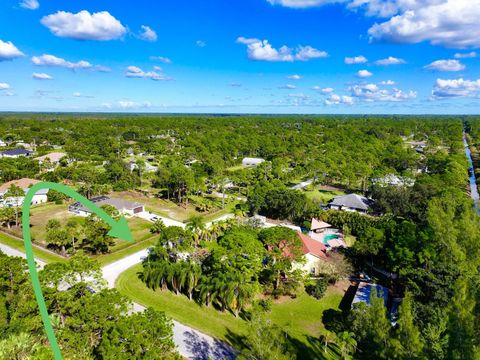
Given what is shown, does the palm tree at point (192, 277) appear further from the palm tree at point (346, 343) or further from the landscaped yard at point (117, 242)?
the palm tree at point (346, 343)

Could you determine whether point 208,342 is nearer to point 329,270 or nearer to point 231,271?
point 231,271

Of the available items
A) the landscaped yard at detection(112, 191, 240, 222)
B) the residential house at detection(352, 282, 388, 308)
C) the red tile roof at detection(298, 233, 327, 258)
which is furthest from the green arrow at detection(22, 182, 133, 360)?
the landscaped yard at detection(112, 191, 240, 222)

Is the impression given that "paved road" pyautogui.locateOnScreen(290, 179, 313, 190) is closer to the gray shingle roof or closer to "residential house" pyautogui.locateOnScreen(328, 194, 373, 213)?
"residential house" pyautogui.locateOnScreen(328, 194, 373, 213)

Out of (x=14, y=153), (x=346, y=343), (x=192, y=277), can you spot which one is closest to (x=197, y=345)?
(x=192, y=277)

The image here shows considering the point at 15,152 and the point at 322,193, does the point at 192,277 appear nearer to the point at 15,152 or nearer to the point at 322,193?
the point at 322,193

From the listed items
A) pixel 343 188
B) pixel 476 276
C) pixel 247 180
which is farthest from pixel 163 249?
pixel 343 188
